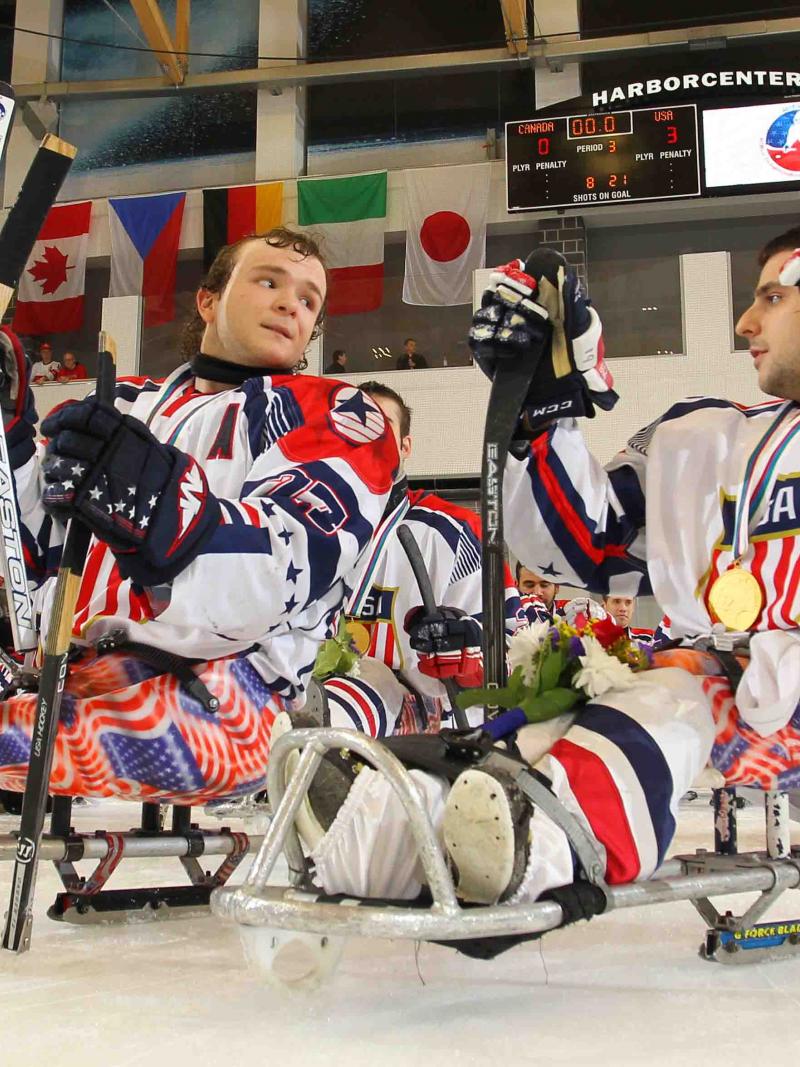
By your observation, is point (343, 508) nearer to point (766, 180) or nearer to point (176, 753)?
point (176, 753)

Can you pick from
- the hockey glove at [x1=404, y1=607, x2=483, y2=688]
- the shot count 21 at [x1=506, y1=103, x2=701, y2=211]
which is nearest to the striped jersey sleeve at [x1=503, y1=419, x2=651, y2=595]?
the hockey glove at [x1=404, y1=607, x2=483, y2=688]

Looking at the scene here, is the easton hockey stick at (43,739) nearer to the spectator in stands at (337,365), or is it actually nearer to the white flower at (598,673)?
the white flower at (598,673)

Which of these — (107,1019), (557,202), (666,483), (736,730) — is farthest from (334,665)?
(557,202)

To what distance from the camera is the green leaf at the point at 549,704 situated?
1262 mm

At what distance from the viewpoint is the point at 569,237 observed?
992 cm

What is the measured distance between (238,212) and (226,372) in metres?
8.72

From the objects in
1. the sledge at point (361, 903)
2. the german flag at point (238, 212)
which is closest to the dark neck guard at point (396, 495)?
the sledge at point (361, 903)

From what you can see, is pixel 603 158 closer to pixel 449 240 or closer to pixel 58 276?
pixel 449 240

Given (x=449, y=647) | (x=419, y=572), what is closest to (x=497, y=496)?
(x=449, y=647)

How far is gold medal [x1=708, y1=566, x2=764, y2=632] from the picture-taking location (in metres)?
1.52

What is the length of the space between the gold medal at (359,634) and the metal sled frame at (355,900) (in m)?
1.98

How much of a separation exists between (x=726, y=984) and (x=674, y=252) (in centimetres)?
955

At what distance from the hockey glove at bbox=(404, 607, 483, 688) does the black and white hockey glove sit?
1284 mm

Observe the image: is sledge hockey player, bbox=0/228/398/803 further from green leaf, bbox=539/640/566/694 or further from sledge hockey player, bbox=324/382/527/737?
sledge hockey player, bbox=324/382/527/737
